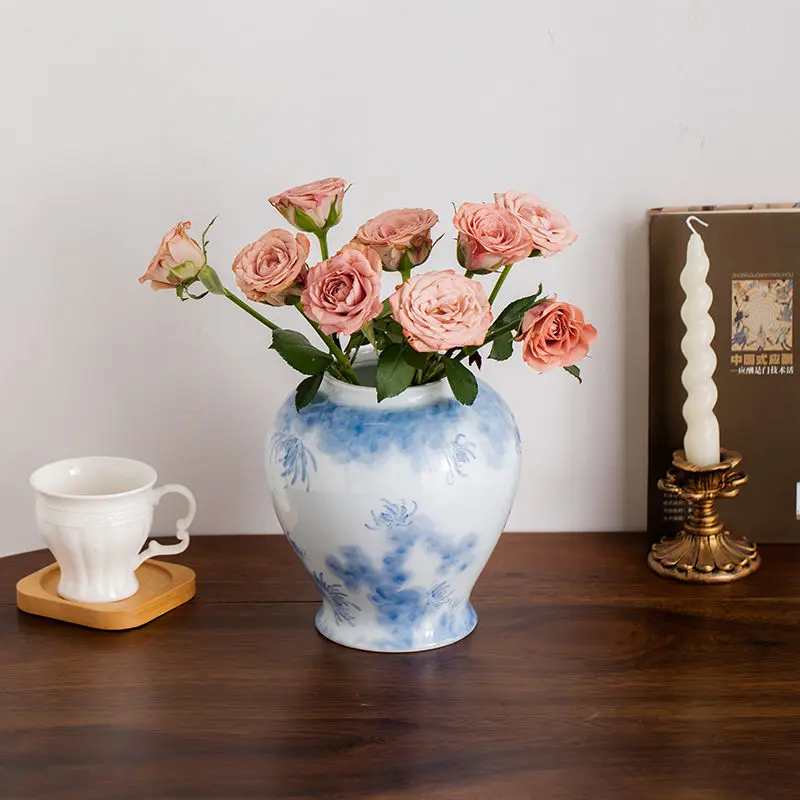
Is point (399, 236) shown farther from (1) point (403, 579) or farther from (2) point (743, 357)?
(2) point (743, 357)

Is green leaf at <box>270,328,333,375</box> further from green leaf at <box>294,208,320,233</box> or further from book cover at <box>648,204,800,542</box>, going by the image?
book cover at <box>648,204,800,542</box>

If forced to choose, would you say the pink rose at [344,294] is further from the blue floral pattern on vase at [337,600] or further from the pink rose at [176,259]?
the blue floral pattern on vase at [337,600]

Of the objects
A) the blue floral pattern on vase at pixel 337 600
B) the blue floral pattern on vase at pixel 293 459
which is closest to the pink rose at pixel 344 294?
the blue floral pattern on vase at pixel 293 459

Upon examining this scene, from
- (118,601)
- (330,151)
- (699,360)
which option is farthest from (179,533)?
(699,360)

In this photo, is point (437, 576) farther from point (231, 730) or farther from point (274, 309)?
point (274, 309)

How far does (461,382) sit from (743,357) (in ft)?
1.37

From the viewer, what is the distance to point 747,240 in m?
1.11

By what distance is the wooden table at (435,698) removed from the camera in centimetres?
72

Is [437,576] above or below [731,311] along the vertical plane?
below

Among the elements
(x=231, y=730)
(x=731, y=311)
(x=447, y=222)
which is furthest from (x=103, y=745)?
(x=731, y=311)

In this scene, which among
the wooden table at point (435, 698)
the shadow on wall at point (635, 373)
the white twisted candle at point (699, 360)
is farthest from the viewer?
the shadow on wall at point (635, 373)

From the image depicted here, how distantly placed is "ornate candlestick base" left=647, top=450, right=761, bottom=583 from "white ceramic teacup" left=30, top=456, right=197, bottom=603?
19.3 inches

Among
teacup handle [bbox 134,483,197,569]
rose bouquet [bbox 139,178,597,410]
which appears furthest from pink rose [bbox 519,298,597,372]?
teacup handle [bbox 134,483,197,569]

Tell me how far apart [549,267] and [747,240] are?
211 millimetres
